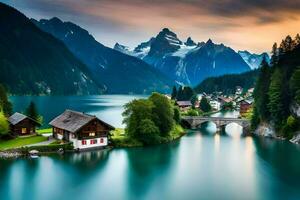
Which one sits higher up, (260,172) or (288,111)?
(288,111)

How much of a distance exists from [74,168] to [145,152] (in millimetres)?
18575

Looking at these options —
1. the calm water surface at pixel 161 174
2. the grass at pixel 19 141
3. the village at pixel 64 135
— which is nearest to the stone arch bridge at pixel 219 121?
the calm water surface at pixel 161 174

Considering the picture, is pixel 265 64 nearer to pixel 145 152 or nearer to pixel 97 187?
pixel 145 152

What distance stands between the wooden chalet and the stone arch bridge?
4533 centimetres

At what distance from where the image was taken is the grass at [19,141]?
72188 mm

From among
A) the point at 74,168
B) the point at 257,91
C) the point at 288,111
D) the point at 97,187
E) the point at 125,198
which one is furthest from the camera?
the point at 257,91

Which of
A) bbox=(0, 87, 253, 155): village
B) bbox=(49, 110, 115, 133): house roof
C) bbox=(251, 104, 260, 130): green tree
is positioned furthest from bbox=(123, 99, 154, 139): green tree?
bbox=(251, 104, 260, 130): green tree

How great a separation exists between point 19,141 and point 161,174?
105ft

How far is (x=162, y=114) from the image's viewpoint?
90375 millimetres

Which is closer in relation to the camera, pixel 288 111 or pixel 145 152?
pixel 145 152

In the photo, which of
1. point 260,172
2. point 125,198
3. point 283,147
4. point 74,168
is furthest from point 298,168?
point 74,168

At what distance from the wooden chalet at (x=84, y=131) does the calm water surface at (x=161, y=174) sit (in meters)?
3.24

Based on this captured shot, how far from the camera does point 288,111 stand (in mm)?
95875

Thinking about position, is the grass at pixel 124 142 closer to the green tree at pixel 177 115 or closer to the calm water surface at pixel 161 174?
the calm water surface at pixel 161 174
